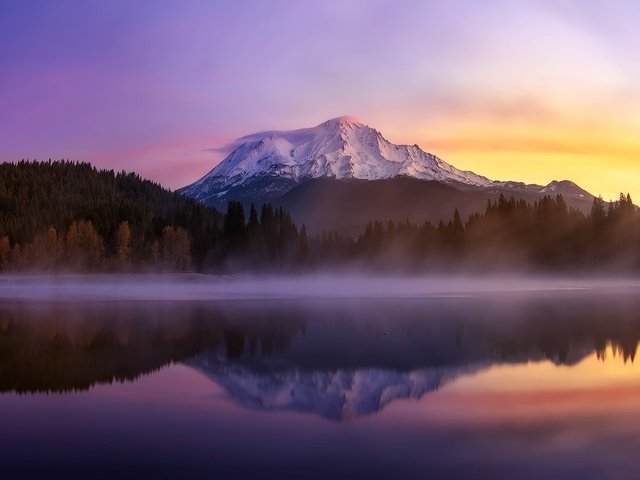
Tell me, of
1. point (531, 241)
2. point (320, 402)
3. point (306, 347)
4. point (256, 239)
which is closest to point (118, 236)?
point (256, 239)

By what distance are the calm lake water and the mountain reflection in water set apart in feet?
0.45

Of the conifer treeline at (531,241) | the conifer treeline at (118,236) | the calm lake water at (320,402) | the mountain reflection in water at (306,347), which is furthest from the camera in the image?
the conifer treeline at (531,241)

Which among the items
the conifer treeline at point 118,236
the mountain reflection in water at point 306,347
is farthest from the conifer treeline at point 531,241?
the mountain reflection in water at point 306,347

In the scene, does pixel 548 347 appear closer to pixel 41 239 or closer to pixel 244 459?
pixel 244 459

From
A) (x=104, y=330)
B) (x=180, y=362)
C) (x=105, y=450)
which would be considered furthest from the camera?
Answer: (x=104, y=330)

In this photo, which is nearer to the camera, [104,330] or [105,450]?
[105,450]

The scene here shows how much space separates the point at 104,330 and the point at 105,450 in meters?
23.9

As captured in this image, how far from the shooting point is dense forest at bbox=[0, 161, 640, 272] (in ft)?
432

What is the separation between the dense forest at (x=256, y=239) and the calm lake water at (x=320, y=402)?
9954 cm

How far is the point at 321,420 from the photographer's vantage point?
1669 centimetres

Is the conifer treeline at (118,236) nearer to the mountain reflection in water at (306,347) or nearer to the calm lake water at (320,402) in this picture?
the mountain reflection in water at (306,347)

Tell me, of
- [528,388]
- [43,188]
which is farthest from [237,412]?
[43,188]

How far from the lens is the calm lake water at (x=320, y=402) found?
1314 cm

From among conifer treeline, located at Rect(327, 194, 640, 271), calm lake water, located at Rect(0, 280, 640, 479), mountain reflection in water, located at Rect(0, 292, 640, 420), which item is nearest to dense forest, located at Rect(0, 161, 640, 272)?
conifer treeline, located at Rect(327, 194, 640, 271)
